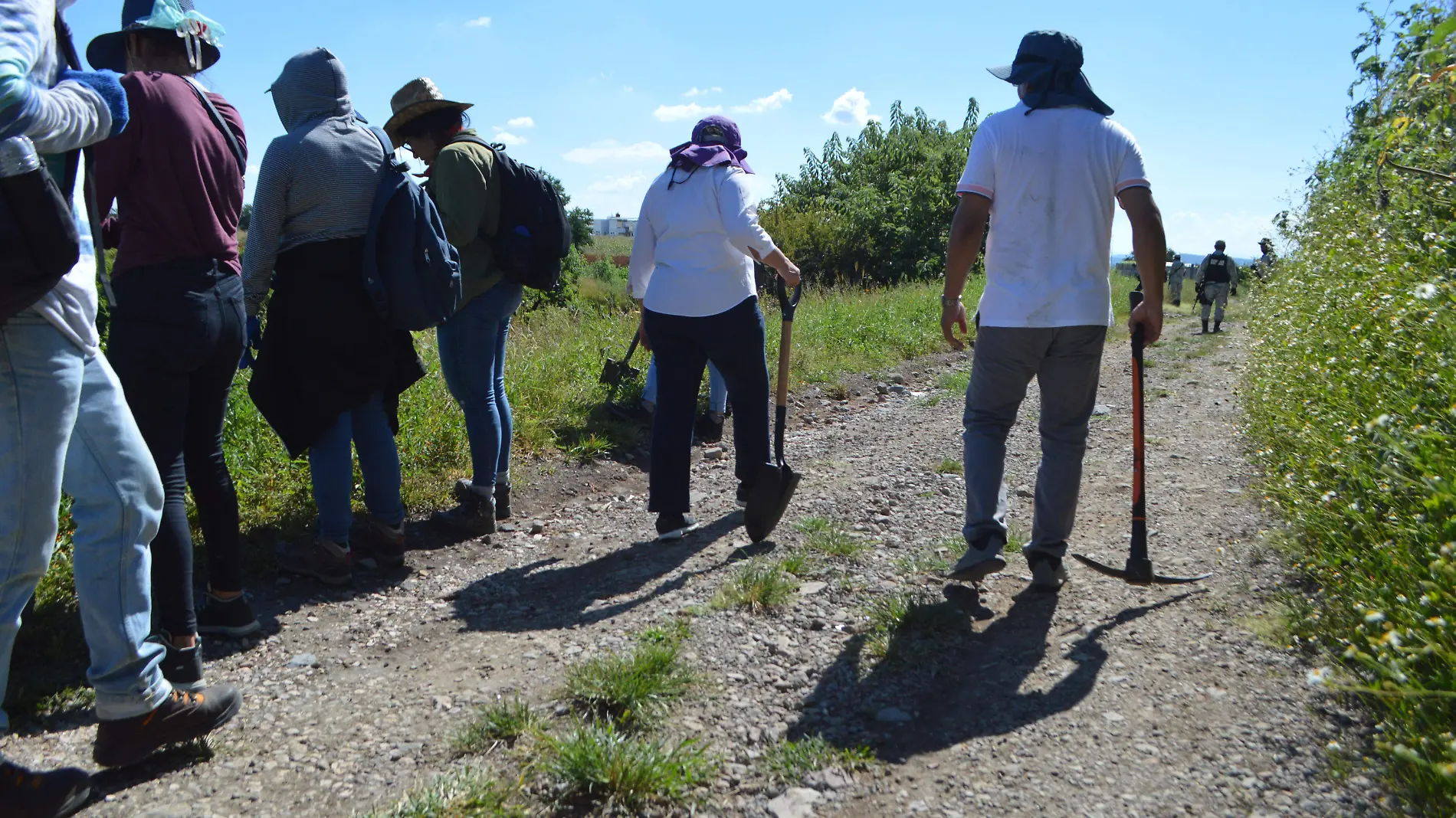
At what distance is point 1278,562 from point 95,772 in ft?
13.4

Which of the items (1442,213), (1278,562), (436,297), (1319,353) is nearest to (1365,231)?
(1442,213)

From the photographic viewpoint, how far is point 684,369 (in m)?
4.47

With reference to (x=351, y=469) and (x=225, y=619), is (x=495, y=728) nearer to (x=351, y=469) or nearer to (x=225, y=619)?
(x=225, y=619)

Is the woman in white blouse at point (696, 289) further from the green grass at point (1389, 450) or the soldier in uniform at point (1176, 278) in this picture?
the soldier in uniform at point (1176, 278)

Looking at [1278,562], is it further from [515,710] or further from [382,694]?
[382,694]

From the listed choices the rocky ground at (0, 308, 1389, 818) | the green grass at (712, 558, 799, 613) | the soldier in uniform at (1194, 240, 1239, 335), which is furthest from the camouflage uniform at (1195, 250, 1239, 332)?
the green grass at (712, 558, 799, 613)

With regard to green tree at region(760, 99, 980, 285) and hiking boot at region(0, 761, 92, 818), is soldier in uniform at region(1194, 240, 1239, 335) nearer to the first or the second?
green tree at region(760, 99, 980, 285)

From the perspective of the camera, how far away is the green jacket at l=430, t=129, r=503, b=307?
171 inches

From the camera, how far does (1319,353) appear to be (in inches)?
194

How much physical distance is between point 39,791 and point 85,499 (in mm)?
667

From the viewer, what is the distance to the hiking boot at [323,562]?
157 inches

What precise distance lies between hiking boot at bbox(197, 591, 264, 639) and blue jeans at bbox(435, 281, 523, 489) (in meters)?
1.41

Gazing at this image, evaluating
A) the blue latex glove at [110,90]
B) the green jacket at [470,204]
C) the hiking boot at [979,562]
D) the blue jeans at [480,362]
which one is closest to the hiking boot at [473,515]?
the blue jeans at [480,362]

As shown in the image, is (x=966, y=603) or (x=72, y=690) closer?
(x=72, y=690)
